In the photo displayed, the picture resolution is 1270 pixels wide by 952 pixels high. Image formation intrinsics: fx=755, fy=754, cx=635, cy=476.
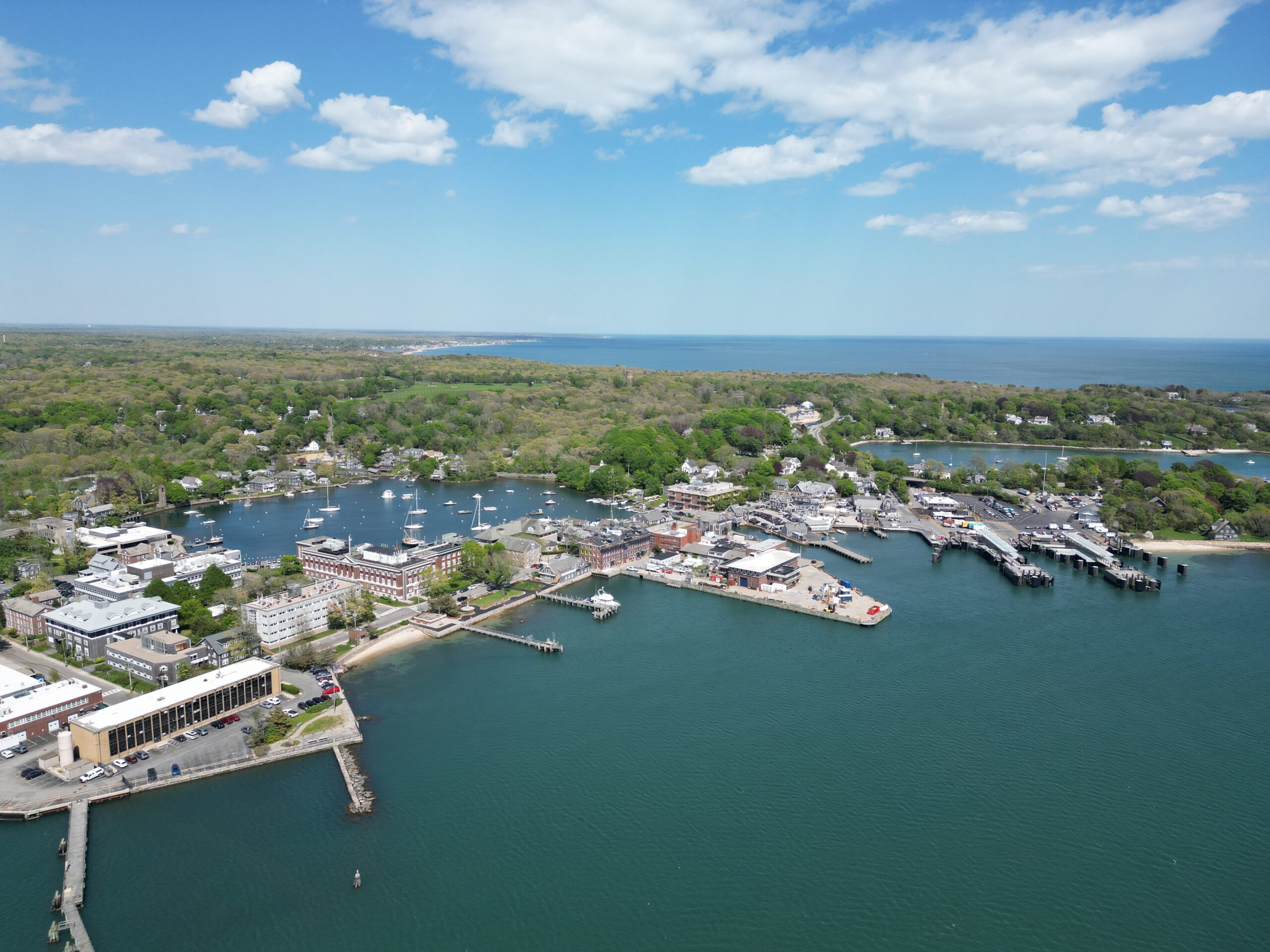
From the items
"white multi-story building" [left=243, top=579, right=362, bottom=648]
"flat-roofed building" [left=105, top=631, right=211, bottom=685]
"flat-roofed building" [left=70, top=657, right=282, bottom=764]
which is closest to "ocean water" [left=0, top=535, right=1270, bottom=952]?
"flat-roofed building" [left=70, top=657, right=282, bottom=764]

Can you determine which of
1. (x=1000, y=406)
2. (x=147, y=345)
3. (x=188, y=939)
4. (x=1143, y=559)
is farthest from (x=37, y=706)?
(x=147, y=345)

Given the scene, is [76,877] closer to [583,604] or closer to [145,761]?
[145,761]

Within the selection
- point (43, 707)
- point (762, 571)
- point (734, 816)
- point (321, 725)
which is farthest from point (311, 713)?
point (762, 571)

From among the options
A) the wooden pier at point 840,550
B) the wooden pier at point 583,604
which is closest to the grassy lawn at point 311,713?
the wooden pier at point 583,604

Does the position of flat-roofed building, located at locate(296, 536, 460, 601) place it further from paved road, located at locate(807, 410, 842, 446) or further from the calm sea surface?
the calm sea surface

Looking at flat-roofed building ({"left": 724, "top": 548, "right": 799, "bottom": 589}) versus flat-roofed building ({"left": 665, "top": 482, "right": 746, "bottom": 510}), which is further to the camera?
flat-roofed building ({"left": 665, "top": 482, "right": 746, "bottom": 510})
